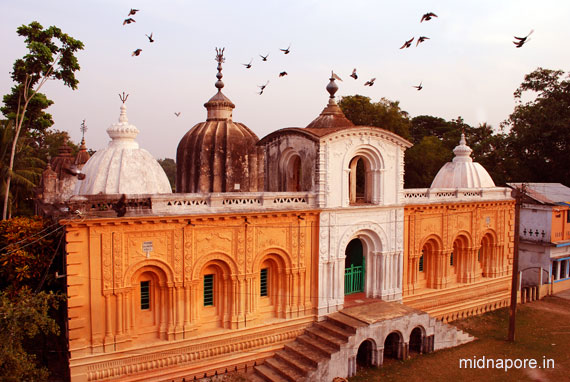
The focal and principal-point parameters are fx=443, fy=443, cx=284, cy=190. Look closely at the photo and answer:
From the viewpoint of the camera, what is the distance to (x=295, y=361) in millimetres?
13273

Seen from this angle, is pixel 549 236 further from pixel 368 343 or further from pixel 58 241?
pixel 58 241

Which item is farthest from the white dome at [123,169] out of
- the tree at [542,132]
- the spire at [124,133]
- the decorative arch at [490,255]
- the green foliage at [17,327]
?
the tree at [542,132]

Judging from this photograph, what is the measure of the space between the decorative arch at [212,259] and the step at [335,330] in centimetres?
354

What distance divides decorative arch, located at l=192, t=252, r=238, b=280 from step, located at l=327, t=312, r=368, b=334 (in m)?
3.76

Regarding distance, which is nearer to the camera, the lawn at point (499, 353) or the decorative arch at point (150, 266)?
the decorative arch at point (150, 266)

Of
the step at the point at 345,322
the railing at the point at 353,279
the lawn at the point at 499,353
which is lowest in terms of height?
the lawn at the point at 499,353

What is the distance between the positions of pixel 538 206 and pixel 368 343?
14923 millimetres

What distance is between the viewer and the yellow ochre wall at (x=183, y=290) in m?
11.3

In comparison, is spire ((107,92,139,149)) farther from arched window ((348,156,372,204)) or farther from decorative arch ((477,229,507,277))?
decorative arch ((477,229,507,277))

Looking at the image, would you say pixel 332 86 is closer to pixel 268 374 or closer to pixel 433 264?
Result: pixel 433 264

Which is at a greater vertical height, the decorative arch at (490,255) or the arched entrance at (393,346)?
the decorative arch at (490,255)

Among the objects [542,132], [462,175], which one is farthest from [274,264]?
[542,132]

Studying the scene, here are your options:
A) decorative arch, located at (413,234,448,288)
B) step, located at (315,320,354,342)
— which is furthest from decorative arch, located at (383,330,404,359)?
decorative arch, located at (413,234,448,288)

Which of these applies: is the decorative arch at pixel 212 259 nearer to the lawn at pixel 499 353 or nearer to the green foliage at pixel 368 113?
the lawn at pixel 499 353
